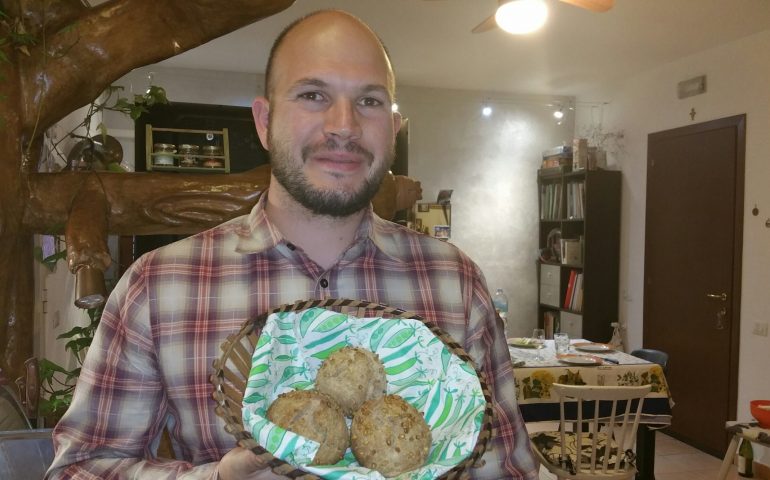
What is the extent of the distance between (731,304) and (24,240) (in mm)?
4431

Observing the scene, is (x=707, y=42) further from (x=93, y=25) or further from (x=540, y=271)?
(x=93, y=25)

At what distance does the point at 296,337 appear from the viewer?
821 mm

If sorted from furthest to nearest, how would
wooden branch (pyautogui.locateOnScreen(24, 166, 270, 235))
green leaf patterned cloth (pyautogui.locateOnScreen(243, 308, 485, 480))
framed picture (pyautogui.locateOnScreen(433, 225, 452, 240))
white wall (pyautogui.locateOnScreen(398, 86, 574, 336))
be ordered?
1. white wall (pyautogui.locateOnScreen(398, 86, 574, 336))
2. framed picture (pyautogui.locateOnScreen(433, 225, 452, 240))
3. wooden branch (pyautogui.locateOnScreen(24, 166, 270, 235))
4. green leaf patterned cloth (pyautogui.locateOnScreen(243, 308, 485, 480))

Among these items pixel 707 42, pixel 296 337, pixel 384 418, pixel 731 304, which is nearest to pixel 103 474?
pixel 296 337

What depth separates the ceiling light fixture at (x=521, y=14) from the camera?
2801 millimetres

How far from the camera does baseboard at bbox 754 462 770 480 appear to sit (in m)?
3.75

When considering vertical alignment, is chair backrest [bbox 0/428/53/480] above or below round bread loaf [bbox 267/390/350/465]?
below

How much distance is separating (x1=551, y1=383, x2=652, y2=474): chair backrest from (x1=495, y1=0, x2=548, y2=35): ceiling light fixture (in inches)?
67.4

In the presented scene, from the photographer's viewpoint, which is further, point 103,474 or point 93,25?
point 93,25

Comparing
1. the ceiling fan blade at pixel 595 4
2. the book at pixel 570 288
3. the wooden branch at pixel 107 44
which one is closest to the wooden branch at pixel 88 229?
the wooden branch at pixel 107 44

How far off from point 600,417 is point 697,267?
2049 millimetres

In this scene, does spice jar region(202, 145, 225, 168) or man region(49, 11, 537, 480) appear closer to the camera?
man region(49, 11, 537, 480)

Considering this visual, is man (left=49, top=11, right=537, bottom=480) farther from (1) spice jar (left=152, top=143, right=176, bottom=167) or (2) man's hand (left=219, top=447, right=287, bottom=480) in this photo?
(1) spice jar (left=152, top=143, right=176, bottom=167)

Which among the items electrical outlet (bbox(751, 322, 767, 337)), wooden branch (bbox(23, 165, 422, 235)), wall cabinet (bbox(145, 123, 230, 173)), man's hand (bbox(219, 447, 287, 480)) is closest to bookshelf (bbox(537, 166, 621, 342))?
electrical outlet (bbox(751, 322, 767, 337))
